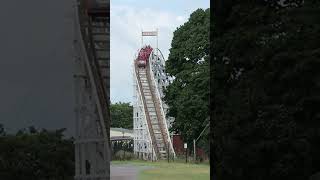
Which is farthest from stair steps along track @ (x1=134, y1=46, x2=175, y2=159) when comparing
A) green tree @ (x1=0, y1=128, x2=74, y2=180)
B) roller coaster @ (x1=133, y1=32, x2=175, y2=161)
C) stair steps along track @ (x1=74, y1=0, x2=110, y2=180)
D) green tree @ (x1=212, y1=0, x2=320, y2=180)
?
green tree @ (x1=0, y1=128, x2=74, y2=180)

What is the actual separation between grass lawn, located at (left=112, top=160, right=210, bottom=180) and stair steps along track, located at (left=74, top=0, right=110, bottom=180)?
0.30 meters

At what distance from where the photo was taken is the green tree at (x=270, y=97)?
14.5 ft

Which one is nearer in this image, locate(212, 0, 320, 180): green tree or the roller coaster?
the roller coaster

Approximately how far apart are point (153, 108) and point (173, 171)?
1.67 feet

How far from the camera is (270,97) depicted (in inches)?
177

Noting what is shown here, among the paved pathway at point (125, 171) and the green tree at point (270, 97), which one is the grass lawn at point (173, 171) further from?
the green tree at point (270, 97)

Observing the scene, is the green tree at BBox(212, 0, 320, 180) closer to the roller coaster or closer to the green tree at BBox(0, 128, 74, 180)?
the roller coaster

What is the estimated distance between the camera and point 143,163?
4223 mm

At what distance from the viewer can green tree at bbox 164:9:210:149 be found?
437 centimetres

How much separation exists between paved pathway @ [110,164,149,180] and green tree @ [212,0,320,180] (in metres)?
0.69

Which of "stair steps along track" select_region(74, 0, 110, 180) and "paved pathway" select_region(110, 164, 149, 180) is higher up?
"stair steps along track" select_region(74, 0, 110, 180)

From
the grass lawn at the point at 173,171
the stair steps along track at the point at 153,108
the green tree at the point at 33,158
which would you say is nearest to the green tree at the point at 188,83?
the stair steps along track at the point at 153,108

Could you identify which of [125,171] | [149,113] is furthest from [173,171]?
[149,113]

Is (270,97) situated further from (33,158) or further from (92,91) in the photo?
(33,158)
